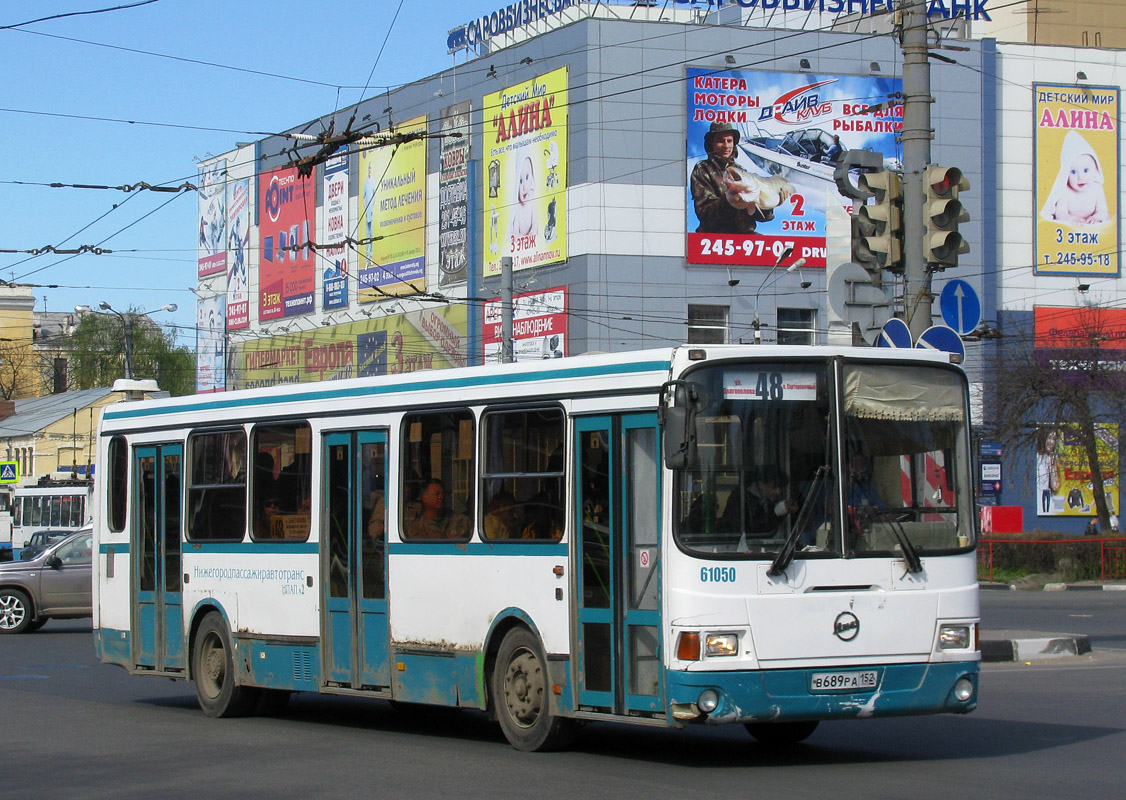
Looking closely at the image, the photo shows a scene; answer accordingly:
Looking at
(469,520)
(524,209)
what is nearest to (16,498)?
(524,209)

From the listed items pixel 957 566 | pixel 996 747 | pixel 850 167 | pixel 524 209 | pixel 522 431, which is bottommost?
pixel 996 747

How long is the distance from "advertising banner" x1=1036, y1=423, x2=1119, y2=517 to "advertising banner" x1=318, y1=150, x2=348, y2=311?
29.5 m

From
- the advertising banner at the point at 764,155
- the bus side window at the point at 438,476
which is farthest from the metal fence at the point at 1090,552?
the bus side window at the point at 438,476

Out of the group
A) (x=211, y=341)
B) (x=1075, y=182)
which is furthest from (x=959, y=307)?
(x=211, y=341)

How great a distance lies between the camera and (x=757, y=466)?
9.62 meters

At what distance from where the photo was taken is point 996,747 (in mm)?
10711

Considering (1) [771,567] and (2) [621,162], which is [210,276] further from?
(1) [771,567]

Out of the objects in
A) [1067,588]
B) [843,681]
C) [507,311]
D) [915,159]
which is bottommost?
[1067,588]

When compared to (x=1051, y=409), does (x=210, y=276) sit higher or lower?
higher

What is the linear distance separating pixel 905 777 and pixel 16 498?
159ft

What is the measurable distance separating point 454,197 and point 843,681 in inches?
2099

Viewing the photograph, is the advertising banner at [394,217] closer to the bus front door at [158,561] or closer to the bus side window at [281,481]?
the bus front door at [158,561]

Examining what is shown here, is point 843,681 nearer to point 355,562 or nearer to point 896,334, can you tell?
point 355,562

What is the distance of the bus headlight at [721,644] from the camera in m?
9.40
